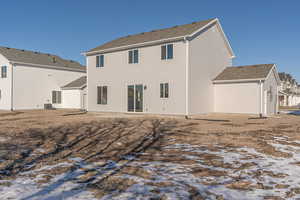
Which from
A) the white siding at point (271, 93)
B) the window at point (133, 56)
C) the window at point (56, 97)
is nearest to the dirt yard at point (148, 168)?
the white siding at point (271, 93)

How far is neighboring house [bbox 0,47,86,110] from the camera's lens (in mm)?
24906

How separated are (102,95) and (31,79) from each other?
422 inches

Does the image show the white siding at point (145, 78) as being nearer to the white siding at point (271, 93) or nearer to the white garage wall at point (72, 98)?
the white garage wall at point (72, 98)

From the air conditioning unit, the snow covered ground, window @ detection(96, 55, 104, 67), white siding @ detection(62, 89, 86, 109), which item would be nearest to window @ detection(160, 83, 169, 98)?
window @ detection(96, 55, 104, 67)

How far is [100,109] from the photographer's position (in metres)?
21.2

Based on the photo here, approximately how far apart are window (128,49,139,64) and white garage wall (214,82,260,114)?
681 cm

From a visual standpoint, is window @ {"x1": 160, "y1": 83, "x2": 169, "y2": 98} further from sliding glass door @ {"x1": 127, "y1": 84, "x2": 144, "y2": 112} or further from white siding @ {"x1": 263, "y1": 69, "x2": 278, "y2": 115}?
white siding @ {"x1": 263, "y1": 69, "x2": 278, "y2": 115}

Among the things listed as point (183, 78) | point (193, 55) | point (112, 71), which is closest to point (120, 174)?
Answer: point (183, 78)

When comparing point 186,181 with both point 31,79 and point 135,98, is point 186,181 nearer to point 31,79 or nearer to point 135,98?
point 135,98

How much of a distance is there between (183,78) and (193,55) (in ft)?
6.30

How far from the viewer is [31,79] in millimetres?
26531

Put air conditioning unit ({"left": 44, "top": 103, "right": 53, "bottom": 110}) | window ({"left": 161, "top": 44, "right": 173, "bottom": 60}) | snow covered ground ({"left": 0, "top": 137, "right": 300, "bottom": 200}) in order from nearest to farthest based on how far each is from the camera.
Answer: snow covered ground ({"left": 0, "top": 137, "right": 300, "bottom": 200}) < window ({"left": 161, "top": 44, "right": 173, "bottom": 60}) < air conditioning unit ({"left": 44, "top": 103, "right": 53, "bottom": 110})

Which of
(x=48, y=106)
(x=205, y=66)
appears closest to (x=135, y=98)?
(x=205, y=66)

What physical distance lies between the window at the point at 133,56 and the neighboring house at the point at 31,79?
39.4 ft
